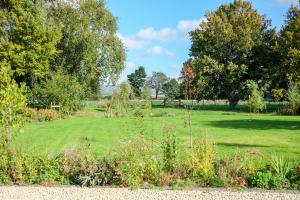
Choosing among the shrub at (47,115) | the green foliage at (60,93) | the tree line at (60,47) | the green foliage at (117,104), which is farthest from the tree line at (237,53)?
the shrub at (47,115)

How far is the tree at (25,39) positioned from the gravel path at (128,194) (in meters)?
27.3

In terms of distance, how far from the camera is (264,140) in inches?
683

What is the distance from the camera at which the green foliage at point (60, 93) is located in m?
34.7

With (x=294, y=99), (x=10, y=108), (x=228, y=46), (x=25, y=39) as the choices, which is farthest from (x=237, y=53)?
(x=10, y=108)

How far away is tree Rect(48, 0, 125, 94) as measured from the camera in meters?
40.0

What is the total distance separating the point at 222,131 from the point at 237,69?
28.7m

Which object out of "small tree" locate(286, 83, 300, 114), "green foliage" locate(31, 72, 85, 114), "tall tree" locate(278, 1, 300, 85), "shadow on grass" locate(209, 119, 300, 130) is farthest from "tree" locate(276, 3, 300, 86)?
"green foliage" locate(31, 72, 85, 114)

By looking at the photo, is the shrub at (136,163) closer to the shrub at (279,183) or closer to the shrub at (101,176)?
the shrub at (101,176)

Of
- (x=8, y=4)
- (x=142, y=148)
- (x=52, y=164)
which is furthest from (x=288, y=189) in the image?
(x=8, y=4)

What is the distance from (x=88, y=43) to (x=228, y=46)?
17634 mm

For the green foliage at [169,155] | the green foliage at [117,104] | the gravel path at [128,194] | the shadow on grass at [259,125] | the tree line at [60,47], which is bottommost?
the gravel path at [128,194]

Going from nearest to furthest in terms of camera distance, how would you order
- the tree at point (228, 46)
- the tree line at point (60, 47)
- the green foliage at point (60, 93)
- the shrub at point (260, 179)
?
the shrub at point (260, 179) < the green foliage at point (60, 93) < the tree line at point (60, 47) < the tree at point (228, 46)

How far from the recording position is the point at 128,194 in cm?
795

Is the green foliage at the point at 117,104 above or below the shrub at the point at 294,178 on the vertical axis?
above
